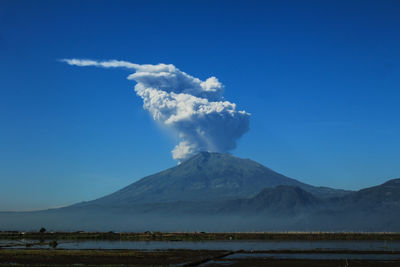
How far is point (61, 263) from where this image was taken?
6000 centimetres

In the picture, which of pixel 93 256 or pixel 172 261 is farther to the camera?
pixel 93 256

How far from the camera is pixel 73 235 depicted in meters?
130

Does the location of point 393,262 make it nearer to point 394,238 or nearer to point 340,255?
point 340,255

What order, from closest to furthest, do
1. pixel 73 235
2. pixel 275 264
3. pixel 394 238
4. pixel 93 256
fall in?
pixel 275 264 → pixel 93 256 → pixel 394 238 → pixel 73 235

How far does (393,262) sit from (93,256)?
4165cm

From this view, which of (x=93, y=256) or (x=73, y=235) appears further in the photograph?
(x=73, y=235)

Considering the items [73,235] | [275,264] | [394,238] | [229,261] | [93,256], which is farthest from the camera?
[73,235]

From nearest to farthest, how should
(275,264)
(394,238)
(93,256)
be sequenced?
(275,264)
(93,256)
(394,238)

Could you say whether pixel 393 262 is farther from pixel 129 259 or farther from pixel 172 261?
pixel 129 259

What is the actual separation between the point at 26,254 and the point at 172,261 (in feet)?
82.5

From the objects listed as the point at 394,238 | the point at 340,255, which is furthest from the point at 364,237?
the point at 340,255

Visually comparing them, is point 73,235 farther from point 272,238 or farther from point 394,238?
point 394,238

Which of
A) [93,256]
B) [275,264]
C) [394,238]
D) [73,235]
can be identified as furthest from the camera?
[73,235]

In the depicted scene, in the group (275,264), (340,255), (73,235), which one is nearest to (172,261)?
(275,264)
